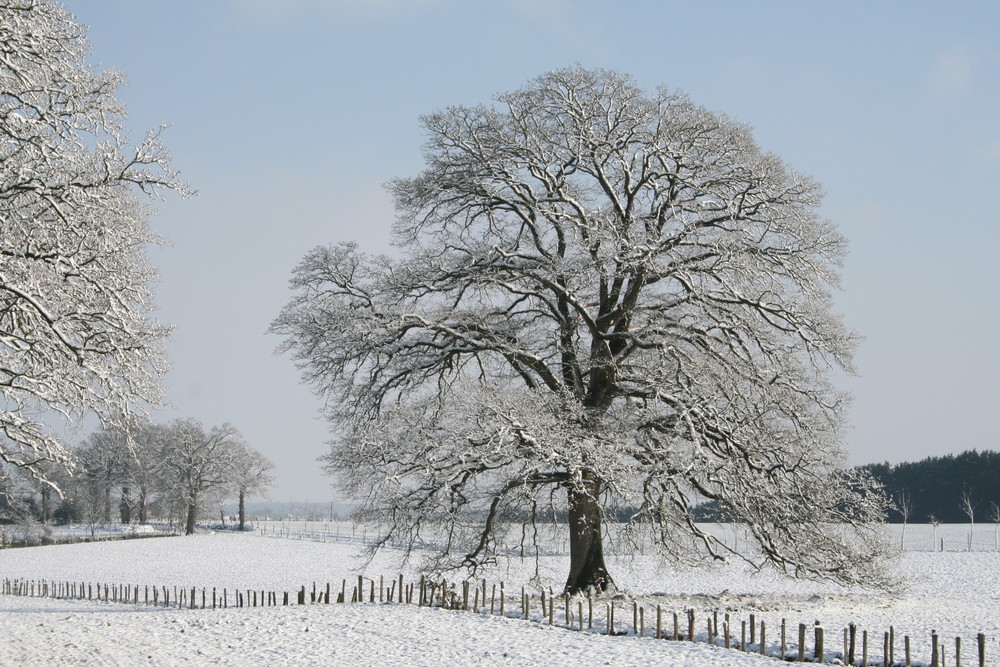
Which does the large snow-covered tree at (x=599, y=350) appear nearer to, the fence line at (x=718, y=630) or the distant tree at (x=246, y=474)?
the fence line at (x=718, y=630)

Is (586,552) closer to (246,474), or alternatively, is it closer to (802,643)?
(802,643)

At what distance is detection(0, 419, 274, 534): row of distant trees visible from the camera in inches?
2729

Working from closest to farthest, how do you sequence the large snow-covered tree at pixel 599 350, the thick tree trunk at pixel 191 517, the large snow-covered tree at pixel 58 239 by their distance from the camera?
the large snow-covered tree at pixel 58 239 → the large snow-covered tree at pixel 599 350 → the thick tree trunk at pixel 191 517

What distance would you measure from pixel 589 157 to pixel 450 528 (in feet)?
28.5

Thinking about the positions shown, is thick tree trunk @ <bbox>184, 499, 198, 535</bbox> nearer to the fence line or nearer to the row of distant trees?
the row of distant trees

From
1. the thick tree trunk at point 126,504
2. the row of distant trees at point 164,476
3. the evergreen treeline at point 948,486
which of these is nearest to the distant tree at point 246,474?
the row of distant trees at point 164,476

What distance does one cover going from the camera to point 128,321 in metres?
12.9

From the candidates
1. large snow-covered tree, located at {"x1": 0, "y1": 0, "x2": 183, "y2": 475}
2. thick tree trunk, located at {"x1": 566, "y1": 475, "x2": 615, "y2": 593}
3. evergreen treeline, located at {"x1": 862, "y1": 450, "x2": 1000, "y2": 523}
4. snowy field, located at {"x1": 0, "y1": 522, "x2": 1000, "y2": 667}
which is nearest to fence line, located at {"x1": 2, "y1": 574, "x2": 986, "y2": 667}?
snowy field, located at {"x1": 0, "y1": 522, "x2": 1000, "y2": 667}

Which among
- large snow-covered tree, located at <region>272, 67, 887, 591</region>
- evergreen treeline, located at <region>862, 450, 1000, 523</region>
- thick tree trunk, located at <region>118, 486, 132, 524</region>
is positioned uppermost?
large snow-covered tree, located at <region>272, 67, 887, 591</region>

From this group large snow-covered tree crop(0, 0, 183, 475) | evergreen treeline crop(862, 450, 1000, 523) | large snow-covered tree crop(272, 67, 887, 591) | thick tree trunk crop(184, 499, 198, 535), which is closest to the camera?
large snow-covered tree crop(0, 0, 183, 475)

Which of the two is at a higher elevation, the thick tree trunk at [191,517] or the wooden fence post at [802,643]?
the wooden fence post at [802,643]

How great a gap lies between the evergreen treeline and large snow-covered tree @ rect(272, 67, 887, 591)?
66257mm

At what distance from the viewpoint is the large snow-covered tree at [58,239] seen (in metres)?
11.7

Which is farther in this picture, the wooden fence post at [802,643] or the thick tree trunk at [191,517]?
the thick tree trunk at [191,517]
